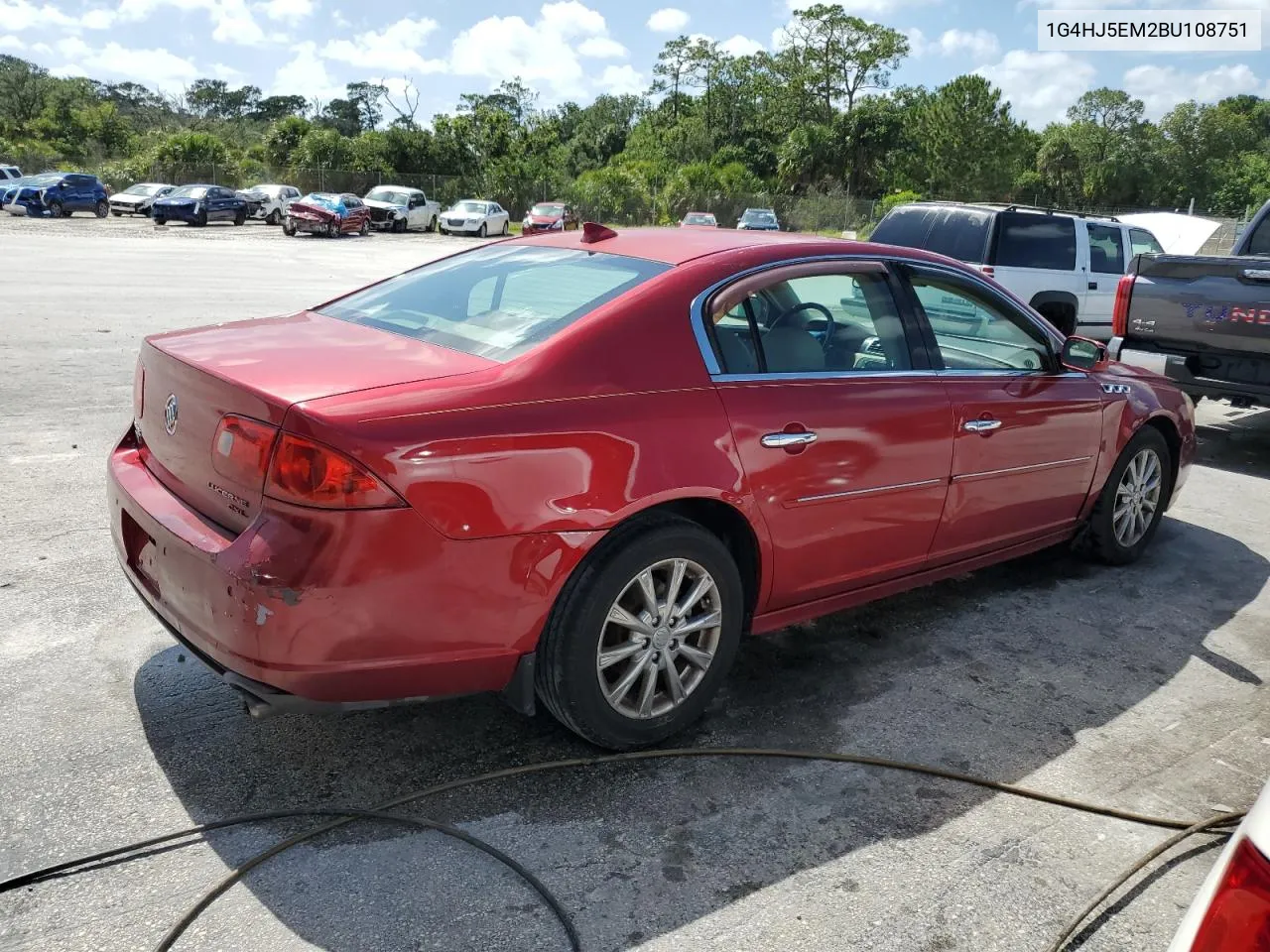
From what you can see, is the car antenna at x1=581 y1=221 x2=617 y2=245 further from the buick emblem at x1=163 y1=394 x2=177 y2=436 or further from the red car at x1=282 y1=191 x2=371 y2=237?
the red car at x1=282 y1=191 x2=371 y2=237

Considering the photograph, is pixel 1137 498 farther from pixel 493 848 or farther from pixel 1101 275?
pixel 1101 275

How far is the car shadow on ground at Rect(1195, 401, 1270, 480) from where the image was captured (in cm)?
799

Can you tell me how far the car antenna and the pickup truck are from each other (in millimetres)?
5277

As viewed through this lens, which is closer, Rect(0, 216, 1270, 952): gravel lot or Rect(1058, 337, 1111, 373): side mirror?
Rect(0, 216, 1270, 952): gravel lot

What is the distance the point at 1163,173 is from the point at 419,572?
306 ft

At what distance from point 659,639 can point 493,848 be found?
811 millimetres

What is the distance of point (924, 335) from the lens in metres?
4.12

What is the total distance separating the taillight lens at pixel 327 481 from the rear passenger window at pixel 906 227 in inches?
347

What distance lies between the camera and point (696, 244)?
3.82 meters

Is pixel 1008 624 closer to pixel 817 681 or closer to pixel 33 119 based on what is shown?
pixel 817 681

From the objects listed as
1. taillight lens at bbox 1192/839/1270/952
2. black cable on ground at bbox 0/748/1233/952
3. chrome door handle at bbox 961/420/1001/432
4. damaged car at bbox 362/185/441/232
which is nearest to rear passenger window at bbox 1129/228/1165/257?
chrome door handle at bbox 961/420/1001/432

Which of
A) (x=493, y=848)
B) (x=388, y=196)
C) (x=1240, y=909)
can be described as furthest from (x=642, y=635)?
(x=388, y=196)

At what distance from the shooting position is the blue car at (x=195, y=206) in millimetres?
37406

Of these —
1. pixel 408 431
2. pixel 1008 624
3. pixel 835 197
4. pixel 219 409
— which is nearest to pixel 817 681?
pixel 1008 624
